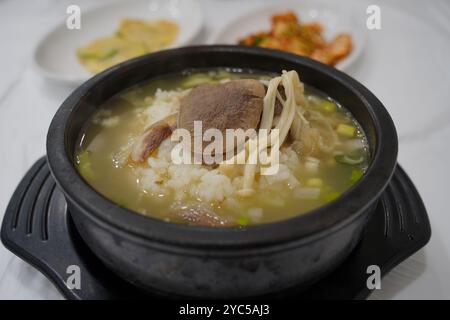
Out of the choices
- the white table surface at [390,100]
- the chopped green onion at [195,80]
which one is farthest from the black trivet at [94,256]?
the chopped green onion at [195,80]

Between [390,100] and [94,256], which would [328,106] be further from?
[94,256]

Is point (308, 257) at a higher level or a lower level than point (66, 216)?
lower

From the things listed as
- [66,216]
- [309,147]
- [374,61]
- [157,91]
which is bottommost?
[66,216]

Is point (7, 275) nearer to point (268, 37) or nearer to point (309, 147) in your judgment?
point (309, 147)

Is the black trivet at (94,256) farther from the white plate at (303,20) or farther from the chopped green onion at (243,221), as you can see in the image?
the white plate at (303,20)

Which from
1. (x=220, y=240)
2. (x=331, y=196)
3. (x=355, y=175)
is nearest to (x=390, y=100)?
(x=355, y=175)

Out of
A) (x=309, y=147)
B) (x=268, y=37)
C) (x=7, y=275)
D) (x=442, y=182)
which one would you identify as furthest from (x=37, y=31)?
(x=442, y=182)

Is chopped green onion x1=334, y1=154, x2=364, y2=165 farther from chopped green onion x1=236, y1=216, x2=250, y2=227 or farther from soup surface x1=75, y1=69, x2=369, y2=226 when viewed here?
chopped green onion x1=236, y1=216, x2=250, y2=227
